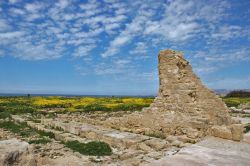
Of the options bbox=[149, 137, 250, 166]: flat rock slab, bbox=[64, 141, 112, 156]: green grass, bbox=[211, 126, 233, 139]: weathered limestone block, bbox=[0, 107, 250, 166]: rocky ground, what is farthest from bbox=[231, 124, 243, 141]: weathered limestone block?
bbox=[64, 141, 112, 156]: green grass

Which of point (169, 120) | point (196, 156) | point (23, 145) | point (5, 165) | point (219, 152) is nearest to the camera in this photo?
point (5, 165)

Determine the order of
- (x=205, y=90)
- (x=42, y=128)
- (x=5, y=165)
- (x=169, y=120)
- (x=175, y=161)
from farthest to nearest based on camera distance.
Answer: (x=205, y=90)
(x=42, y=128)
(x=169, y=120)
(x=175, y=161)
(x=5, y=165)

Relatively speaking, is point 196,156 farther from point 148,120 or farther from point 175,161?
point 148,120

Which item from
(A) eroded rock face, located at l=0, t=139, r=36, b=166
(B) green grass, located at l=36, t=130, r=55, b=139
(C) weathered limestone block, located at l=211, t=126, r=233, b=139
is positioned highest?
(A) eroded rock face, located at l=0, t=139, r=36, b=166

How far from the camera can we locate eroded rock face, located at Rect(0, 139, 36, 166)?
18.4 ft

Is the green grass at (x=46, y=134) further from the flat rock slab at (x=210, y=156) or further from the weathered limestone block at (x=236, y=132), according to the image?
the weathered limestone block at (x=236, y=132)

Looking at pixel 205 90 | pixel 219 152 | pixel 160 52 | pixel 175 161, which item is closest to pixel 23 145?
pixel 175 161

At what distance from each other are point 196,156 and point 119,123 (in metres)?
7.14

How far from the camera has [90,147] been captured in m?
9.84

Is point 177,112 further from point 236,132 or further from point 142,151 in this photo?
point 142,151

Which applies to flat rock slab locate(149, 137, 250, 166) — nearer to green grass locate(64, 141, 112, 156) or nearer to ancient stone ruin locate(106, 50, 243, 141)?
ancient stone ruin locate(106, 50, 243, 141)

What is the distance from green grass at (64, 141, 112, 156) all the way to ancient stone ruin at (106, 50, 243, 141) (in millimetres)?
3398

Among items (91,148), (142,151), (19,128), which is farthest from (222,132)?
(19,128)

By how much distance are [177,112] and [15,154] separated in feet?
27.2
